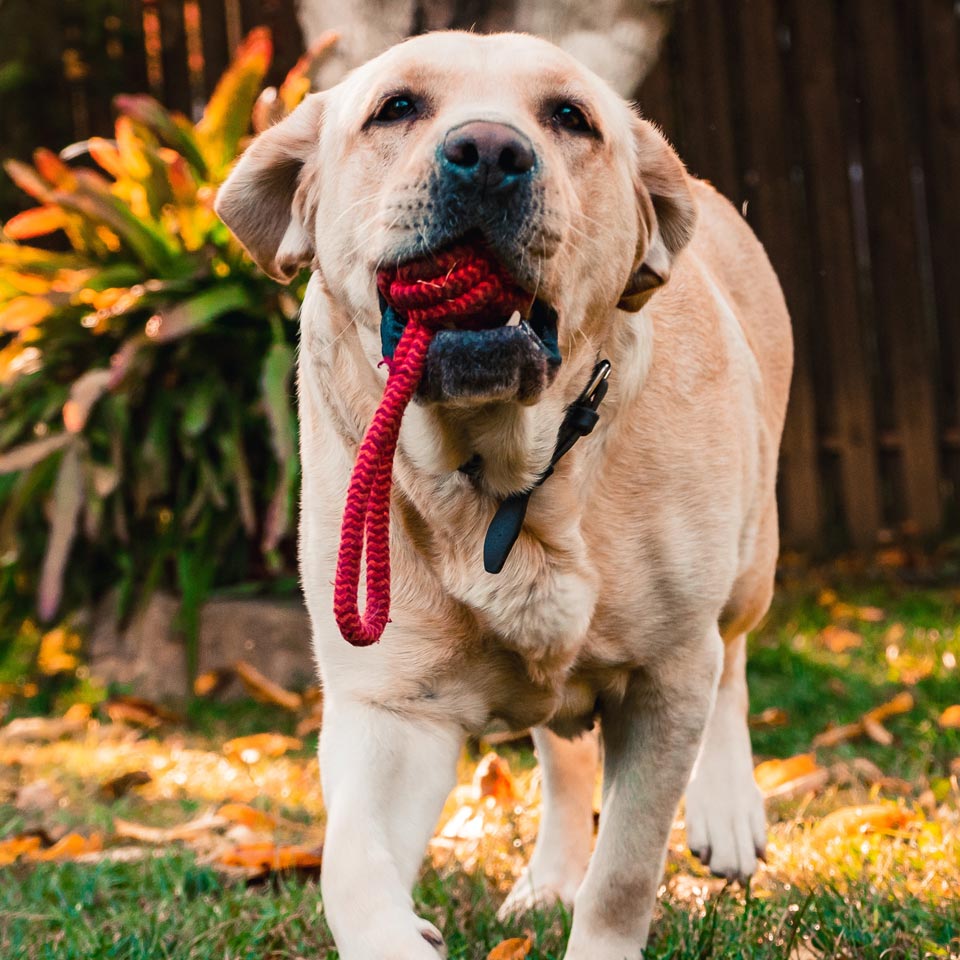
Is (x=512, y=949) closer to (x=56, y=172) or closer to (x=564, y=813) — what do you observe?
(x=564, y=813)

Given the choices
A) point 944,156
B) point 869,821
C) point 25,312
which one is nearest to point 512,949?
point 869,821

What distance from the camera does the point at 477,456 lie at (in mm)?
2396

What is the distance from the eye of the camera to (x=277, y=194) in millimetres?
2633

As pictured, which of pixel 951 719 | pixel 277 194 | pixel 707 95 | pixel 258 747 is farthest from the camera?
pixel 707 95

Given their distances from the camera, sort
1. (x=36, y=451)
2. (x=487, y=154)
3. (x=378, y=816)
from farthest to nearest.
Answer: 1. (x=36, y=451)
2. (x=378, y=816)
3. (x=487, y=154)

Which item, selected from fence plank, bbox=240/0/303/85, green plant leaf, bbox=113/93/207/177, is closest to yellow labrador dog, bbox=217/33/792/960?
green plant leaf, bbox=113/93/207/177

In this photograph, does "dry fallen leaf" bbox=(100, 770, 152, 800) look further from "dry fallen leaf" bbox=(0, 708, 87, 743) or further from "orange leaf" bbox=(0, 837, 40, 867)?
"dry fallen leaf" bbox=(0, 708, 87, 743)

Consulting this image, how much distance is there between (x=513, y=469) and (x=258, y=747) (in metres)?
2.26

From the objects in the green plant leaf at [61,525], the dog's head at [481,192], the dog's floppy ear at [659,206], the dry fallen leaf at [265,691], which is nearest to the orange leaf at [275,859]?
the dog's head at [481,192]

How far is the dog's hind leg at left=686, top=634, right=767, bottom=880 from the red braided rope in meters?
1.13

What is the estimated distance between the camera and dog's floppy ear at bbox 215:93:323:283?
8.40ft

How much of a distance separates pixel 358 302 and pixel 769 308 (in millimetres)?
1681

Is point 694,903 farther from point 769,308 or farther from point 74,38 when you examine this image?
point 74,38

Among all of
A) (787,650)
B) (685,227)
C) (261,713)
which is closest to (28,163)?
(261,713)
